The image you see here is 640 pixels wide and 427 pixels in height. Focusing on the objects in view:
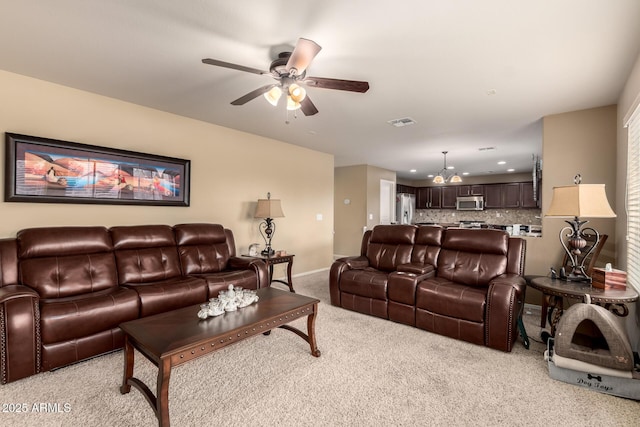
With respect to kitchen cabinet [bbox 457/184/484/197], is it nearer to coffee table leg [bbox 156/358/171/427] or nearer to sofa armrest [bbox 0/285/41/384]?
coffee table leg [bbox 156/358/171/427]

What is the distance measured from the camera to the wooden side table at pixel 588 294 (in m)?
2.26

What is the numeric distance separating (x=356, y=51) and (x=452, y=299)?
2.39 meters

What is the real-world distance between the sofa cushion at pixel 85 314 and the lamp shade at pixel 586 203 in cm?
373

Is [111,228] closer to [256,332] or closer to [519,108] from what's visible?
[256,332]

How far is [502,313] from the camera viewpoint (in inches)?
104

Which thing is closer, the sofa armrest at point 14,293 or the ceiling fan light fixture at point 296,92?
the sofa armrest at point 14,293

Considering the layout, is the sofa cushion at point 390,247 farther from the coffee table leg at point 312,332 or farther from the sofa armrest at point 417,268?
the coffee table leg at point 312,332

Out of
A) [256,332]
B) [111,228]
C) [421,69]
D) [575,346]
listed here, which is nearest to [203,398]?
[256,332]

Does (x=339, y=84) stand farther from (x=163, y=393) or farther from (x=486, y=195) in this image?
(x=486, y=195)

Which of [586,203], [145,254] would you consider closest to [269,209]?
[145,254]

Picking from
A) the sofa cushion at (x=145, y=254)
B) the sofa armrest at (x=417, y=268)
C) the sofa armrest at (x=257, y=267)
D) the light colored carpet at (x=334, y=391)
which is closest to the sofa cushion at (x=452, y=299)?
the sofa armrest at (x=417, y=268)

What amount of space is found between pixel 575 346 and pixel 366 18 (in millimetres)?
2784

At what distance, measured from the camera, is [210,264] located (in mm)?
3707

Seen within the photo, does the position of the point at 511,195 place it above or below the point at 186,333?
above
